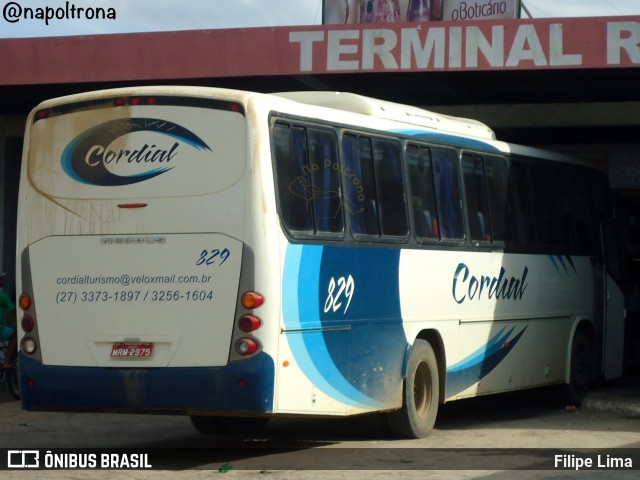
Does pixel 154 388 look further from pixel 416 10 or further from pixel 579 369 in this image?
pixel 416 10

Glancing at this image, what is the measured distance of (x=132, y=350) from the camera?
1058cm

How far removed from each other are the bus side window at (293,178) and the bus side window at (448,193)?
99.0 inches

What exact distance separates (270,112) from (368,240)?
1.79 meters

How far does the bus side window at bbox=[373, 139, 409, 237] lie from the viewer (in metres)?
12.1

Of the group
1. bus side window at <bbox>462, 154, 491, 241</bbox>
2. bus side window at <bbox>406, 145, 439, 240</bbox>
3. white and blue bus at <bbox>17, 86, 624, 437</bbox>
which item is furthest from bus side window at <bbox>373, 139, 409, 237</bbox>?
bus side window at <bbox>462, 154, 491, 241</bbox>

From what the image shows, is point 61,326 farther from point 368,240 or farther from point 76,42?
point 76,42

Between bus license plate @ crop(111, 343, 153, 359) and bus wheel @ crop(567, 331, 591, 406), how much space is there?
725 cm

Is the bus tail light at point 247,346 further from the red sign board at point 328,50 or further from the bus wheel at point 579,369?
the red sign board at point 328,50

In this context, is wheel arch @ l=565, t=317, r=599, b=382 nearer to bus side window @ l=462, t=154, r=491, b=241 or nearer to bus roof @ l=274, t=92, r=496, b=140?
bus side window @ l=462, t=154, r=491, b=241

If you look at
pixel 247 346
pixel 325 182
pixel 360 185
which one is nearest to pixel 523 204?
pixel 360 185

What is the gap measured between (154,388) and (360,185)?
2.76 metres

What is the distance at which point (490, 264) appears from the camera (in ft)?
46.6

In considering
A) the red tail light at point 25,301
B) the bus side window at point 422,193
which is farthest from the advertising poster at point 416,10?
the red tail light at point 25,301

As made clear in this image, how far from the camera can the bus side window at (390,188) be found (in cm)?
1212
